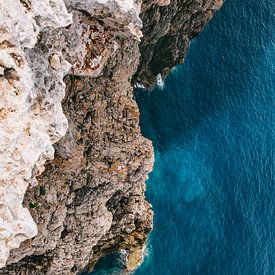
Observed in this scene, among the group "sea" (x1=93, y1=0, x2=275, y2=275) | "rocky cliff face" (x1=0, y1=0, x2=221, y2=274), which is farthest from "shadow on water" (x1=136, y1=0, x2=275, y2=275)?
"rocky cliff face" (x1=0, y1=0, x2=221, y2=274)

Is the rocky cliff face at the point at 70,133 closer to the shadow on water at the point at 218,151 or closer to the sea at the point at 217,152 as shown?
the shadow on water at the point at 218,151

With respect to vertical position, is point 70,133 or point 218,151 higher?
point 218,151

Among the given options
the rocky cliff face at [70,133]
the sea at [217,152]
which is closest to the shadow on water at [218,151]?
the sea at [217,152]

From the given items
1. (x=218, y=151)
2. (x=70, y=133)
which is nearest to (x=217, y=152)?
(x=218, y=151)

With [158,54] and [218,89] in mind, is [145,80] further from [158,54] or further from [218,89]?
[218,89]

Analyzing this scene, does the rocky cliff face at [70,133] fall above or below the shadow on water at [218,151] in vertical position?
below

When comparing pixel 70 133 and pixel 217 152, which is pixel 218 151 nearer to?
pixel 217 152

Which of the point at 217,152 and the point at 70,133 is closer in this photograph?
the point at 70,133
